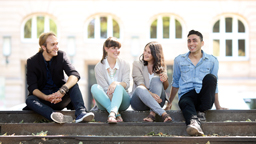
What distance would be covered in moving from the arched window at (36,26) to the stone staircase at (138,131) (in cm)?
1015

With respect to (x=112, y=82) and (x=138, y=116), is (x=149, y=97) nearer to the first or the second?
(x=138, y=116)

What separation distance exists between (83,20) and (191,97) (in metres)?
10.0

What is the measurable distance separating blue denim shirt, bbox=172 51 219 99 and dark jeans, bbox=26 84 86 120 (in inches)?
50.5

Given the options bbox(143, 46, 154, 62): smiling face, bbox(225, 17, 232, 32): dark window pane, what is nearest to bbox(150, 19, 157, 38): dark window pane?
bbox(225, 17, 232, 32): dark window pane

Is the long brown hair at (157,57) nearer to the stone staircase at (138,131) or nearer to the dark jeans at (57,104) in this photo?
the stone staircase at (138,131)

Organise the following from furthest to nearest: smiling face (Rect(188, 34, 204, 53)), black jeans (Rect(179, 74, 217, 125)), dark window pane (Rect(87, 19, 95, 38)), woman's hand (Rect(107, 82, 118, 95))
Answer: dark window pane (Rect(87, 19, 95, 38))
smiling face (Rect(188, 34, 204, 53))
woman's hand (Rect(107, 82, 118, 95))
black jeans (Rect(179, 74, 217, 125))

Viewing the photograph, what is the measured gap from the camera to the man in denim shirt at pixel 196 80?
3.89m

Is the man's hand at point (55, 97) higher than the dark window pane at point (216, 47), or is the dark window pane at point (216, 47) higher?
the dark window pane at point (216, 47)

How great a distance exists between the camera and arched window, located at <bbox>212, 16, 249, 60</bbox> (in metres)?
13.6

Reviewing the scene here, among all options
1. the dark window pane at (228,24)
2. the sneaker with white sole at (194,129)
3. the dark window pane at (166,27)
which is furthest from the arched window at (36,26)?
the sneaker with white sole at (194,129)

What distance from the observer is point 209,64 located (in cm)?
428

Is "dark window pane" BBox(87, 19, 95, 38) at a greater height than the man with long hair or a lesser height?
greater

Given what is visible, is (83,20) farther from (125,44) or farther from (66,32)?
(125,44)

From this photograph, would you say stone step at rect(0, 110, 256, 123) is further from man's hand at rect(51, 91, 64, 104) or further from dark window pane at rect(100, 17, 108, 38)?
dark window pane at rect(100, 17, 108, 38)
